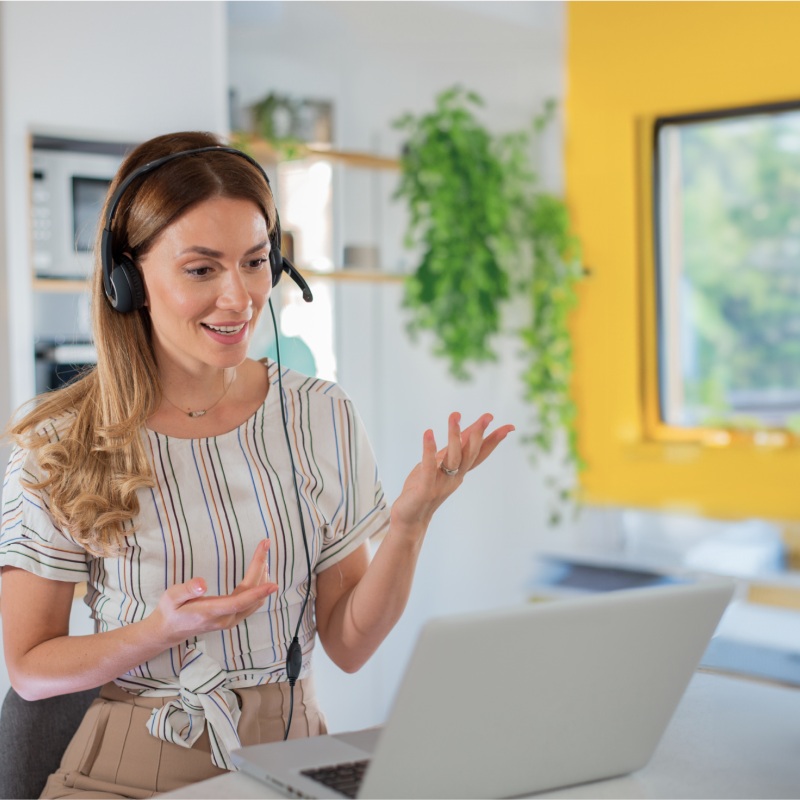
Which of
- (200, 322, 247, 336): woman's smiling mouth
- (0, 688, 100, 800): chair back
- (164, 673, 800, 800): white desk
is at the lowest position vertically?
(0, 688, 100, 800): chair back

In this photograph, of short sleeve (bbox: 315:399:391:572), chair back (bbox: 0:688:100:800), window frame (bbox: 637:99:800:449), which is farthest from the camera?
window frame (bbox: 637:99:800:449)

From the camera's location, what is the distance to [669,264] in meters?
3.60

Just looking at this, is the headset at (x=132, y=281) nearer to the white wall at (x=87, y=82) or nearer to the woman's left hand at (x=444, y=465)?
the woman's left hand at (x=444, y=465)

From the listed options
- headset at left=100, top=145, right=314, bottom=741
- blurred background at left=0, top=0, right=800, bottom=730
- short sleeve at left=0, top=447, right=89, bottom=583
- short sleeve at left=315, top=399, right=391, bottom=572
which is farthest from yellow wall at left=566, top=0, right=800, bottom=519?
short sleeve at left=0, top=447, right=89, bottom=583

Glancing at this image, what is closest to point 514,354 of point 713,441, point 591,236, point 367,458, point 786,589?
point 591,236

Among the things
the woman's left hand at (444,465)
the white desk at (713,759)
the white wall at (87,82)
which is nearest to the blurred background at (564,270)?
the white wall at (87,82)

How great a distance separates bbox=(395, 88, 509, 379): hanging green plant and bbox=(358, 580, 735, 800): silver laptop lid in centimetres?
246

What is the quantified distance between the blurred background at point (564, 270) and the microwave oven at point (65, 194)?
0.51 meters

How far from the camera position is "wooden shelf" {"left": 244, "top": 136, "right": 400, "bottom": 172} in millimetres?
2990

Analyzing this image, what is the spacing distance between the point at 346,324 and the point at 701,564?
60.9 inches

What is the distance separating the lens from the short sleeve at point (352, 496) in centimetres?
137

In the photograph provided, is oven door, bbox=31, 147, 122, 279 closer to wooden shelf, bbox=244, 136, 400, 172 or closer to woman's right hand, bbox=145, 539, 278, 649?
wooden shelf, bbox=244, 136, 400, 172

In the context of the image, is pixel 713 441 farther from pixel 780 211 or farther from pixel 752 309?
pixel 780 211

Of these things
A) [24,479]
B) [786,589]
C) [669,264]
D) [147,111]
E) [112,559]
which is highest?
[147,111]
